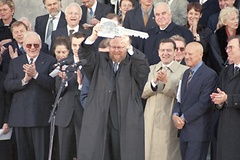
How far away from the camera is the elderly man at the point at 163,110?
9805 mm

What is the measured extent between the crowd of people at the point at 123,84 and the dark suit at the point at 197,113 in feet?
0.04

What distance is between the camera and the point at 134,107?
8445mm

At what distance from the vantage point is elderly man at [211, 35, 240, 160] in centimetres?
913

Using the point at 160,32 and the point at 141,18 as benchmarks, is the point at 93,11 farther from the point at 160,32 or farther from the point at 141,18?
the point at 160,32

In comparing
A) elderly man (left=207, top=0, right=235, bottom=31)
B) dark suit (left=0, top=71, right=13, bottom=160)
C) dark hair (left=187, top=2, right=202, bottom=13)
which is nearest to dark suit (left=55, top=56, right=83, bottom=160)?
dark suit (left=0, top=71, right=13, bottom=160)

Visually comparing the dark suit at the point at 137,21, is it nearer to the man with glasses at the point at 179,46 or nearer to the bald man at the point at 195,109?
the man with glasses at the point at 179,46

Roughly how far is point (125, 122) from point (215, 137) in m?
1.68

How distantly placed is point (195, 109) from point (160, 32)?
A: 1.64 m

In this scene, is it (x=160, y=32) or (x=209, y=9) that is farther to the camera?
(x=209, y=9)

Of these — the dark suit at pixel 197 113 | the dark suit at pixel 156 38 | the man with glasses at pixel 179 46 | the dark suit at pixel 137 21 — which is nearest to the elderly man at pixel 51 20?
the dark suit at pixel 137 21

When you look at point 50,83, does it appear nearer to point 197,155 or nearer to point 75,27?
point 75,27

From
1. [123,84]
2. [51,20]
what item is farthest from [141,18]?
[123,84]

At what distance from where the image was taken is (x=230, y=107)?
9.15 meters

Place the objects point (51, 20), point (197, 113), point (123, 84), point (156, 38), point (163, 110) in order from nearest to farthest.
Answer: point (123, 84), point (197, 113), point (163, 110), point (156, 38), point (51, 20)
